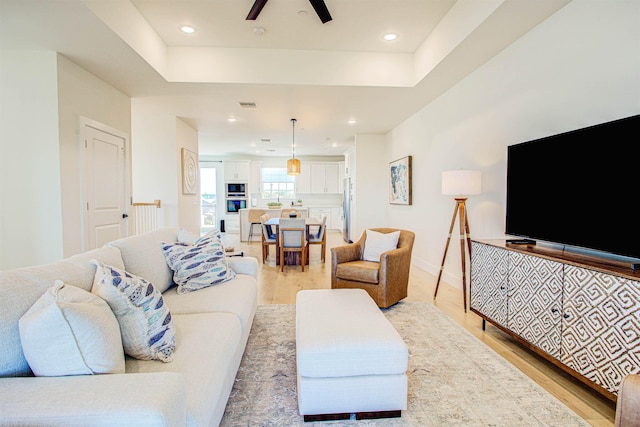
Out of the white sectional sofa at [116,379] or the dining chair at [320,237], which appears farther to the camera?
the dining chair at [320,237]

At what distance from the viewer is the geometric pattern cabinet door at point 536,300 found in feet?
6.16

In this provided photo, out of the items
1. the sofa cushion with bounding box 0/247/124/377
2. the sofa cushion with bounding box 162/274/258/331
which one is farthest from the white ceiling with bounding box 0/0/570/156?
the sofa cushion with bounding box 162/274/258/331

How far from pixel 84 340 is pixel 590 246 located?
261 centimetres

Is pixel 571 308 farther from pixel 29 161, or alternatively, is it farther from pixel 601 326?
pixel 29 161

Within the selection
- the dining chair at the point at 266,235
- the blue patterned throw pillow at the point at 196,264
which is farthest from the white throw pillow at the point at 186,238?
the dining chair at the point at 266,235

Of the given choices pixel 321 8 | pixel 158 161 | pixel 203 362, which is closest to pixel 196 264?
pixel 203 362

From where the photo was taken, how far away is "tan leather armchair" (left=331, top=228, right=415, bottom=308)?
3.01 m

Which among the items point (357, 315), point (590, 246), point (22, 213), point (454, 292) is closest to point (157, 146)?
point (22, 213)

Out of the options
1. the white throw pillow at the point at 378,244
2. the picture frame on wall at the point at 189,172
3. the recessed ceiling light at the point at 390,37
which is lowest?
the white throw pillow at the point at 378,244

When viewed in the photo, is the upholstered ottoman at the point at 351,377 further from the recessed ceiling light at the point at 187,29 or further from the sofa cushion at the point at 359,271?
the recessed ceiling light at the point at 187,29

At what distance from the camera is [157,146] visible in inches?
207

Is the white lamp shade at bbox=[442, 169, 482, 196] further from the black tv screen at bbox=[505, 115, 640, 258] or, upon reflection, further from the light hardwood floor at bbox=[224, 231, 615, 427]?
the light hardwood floor at bbox=[224, 231, 615, 427]

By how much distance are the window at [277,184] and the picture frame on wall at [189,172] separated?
166 inches

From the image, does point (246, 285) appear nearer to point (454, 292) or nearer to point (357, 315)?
point (357, 315)
